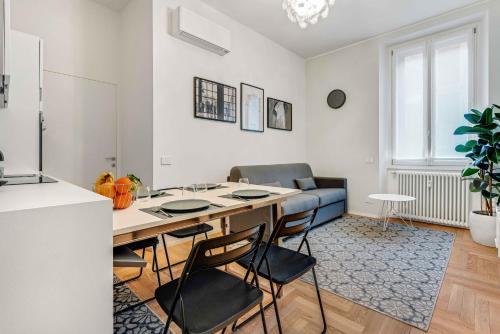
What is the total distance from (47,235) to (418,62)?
498 cm

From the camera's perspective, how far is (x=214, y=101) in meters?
3.37

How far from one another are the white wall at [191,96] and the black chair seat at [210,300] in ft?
5.95

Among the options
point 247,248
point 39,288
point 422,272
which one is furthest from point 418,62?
point 39,288

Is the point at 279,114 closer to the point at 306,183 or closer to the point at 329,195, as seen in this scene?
the point at 306,183

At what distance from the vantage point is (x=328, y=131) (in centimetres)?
476

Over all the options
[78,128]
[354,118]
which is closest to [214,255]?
[78,128]

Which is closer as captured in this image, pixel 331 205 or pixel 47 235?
pixel 47 235

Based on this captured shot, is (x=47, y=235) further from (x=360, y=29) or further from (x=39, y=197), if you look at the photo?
(x=360, y=29)

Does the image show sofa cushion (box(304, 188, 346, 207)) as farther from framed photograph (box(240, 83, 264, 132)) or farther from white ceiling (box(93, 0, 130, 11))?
white ceiling (box(93, 0, 130, 11))

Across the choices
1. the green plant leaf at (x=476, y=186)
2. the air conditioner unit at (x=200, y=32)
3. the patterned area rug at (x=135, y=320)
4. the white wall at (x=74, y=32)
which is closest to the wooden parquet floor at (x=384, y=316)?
the patterned area rug at (x=135, y=320)

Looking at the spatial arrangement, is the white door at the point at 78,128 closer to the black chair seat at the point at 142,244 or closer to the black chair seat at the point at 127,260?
the black chair seat at the point at 142,244

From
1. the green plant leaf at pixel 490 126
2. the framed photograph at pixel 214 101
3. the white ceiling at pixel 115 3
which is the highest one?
the white ceiling at pixel 115 3

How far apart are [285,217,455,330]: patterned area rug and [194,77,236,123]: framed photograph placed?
190 centimetres

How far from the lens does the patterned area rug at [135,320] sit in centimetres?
156
